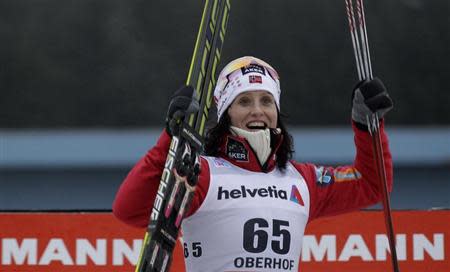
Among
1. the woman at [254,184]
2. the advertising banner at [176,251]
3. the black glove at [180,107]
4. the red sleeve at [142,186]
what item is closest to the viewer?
the black glove at [180,107]

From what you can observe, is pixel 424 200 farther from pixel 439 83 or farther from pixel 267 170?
pixel 267 170

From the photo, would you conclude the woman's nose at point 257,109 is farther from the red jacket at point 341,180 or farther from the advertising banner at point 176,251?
the advertising banner at point 176,251

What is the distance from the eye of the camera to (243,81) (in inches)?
142

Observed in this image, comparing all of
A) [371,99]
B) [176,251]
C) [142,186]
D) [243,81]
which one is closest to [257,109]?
[243,81]

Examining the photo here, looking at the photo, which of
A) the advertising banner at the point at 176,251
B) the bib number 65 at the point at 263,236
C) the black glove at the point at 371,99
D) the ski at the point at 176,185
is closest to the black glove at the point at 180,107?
the ski at the point at 176,185

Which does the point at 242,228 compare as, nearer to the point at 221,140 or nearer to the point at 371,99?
the point at 221,140

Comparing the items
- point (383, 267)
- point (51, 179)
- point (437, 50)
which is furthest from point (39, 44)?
point (383, 267)

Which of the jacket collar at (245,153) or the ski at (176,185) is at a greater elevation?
the jacket collar at (245,153)

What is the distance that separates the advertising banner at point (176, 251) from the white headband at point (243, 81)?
33.3 inches

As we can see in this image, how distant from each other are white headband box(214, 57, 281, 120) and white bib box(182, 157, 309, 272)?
0.26 metres

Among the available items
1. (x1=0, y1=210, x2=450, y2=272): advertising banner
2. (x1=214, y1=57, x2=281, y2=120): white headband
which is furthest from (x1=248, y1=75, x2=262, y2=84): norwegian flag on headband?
(x1=0, y1=210, x2=450, y2=272): advertising banner

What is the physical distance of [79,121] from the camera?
921 centimetres

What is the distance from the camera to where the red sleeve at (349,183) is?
12.0 ft

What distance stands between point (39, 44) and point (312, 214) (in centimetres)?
631
